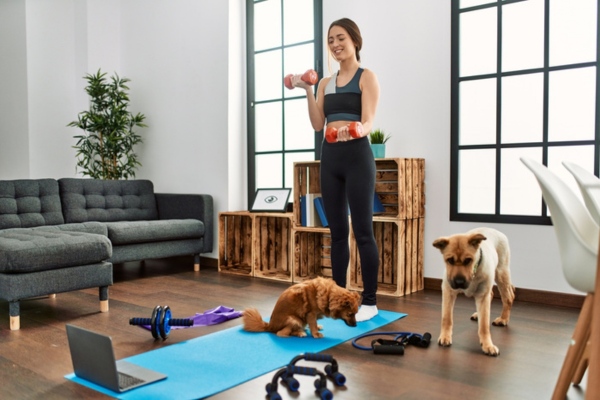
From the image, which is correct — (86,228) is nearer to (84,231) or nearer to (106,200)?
(84,231)

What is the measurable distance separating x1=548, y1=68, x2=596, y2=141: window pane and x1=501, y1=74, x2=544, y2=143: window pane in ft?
0.22

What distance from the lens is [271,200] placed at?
14.5 ft

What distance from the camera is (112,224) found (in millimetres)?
4082

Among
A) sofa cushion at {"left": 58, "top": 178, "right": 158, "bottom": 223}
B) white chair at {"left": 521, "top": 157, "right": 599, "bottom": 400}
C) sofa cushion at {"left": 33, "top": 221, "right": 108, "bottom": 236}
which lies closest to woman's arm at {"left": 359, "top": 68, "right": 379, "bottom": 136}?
white chair at {"left": 521, "top": 157, "right": 599, "bottom": 400}

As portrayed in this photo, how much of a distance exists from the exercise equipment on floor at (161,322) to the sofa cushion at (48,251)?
597 millimetres

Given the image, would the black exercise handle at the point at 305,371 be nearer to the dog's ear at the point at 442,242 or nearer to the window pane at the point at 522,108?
the dog's ear at the point at 442,242

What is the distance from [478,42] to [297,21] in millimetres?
1626

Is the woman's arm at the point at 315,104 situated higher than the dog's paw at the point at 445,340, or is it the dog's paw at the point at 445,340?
the woman's arm at the point at 315,104

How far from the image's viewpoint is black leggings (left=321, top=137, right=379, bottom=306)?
107 inches

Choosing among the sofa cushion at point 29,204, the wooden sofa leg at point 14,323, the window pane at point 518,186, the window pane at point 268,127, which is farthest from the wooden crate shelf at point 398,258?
the sofa cushion at point 29,204

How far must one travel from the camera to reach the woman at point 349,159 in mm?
2729

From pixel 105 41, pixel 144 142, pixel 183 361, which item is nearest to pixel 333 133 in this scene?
pixel 183 361

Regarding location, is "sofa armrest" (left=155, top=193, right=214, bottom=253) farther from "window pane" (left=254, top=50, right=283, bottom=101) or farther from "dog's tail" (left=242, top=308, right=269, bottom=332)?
"dog's tail" (left=242, top=308, right=269, bottom=332)

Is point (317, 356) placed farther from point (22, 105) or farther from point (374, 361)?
point (22, 105)
